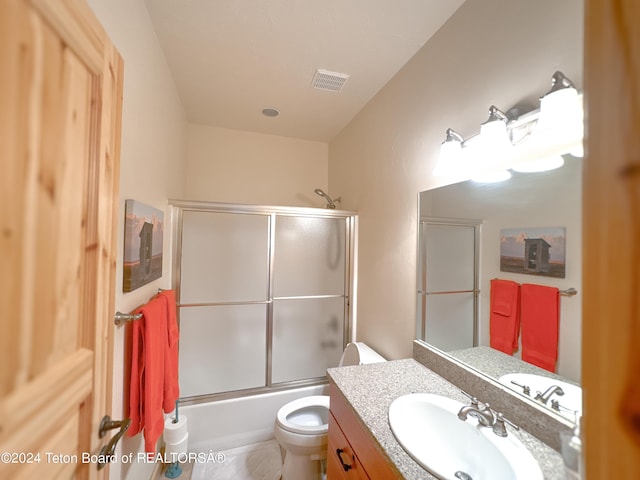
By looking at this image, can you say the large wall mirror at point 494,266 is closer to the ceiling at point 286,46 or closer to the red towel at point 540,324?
the red towel at point 540,324

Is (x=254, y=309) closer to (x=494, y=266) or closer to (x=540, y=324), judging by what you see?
(x=494, y=266)

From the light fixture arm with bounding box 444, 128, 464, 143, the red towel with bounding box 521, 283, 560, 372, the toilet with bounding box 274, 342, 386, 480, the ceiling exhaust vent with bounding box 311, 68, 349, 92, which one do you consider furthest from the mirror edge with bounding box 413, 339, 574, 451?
the ceiling exhaust vent with bounding box 311, 68, 349, 92

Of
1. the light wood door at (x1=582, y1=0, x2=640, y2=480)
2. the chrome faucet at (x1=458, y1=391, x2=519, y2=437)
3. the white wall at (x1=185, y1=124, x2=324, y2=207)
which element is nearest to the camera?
the light wood door at (x1=582, y1=0, x2=640, y2=480)

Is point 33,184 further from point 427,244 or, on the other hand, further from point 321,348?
point 321,348

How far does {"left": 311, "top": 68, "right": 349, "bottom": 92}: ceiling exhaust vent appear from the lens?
5.83ft

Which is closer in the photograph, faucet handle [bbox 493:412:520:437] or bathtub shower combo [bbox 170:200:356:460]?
faucet handle [bbox 493:412:520:437]

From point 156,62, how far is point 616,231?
78.5 inches

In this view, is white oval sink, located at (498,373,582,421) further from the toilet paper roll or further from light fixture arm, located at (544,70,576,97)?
the toilet paper roll

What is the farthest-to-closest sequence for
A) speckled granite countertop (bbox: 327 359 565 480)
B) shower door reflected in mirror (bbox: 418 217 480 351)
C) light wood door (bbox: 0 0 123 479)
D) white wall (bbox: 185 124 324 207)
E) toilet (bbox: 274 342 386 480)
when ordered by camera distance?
white wall (bbox: 185 124 324 207), toilet (bbox: 274 342 386 480), shower door reflected in mirror (bbox: 418 217 480 351), speckled granite countertop (bbox: 327 359 565 480), light wood door (bbox: 0 0 123 479)

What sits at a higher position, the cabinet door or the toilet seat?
the cabinet door

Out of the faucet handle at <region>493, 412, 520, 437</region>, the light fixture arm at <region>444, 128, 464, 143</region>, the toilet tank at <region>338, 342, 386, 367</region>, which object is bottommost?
the toilet tank at <region>338, 342, 386, 367</region>

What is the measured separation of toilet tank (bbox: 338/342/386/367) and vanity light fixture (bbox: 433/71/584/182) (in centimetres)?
122

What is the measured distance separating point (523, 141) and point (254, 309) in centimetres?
206

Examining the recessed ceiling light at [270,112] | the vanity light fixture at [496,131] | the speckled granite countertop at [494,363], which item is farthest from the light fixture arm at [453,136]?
the recessed ceiling light at [270,112]
